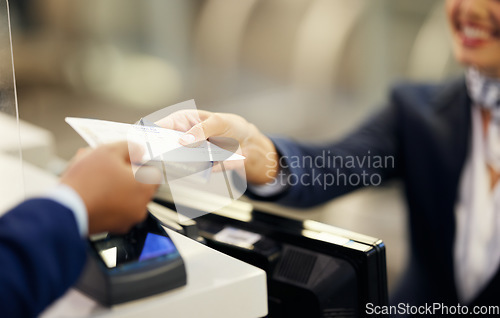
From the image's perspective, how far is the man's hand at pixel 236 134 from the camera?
1.75 ft

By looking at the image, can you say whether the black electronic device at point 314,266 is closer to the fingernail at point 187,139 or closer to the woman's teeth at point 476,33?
the fingernail at point 187,139

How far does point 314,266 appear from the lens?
609mm

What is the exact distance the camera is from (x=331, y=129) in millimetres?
3350

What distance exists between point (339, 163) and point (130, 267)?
2.29 ft

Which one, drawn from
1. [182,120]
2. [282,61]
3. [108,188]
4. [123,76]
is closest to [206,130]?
[182,120]

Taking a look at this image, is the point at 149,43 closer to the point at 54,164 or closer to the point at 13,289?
the point at 54,164

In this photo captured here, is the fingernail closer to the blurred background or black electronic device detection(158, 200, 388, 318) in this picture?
black electronic device detection(158, 200, 388, 318)

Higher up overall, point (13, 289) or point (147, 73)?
point (13, 289)

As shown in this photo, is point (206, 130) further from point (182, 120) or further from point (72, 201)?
point (72, 201)

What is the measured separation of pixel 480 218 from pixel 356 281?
0.59m

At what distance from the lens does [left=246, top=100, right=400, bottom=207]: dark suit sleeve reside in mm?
860

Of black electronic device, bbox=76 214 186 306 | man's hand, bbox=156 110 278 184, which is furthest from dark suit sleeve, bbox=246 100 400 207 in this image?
black electronic device, bbox=76 214 186 306

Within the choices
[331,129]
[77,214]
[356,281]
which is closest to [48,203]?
[77,214]

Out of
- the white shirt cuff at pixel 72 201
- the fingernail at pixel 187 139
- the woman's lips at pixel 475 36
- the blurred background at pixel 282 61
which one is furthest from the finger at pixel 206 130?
the blurred background at pixel 282 61
